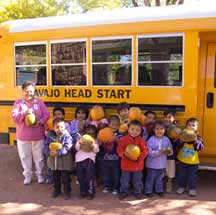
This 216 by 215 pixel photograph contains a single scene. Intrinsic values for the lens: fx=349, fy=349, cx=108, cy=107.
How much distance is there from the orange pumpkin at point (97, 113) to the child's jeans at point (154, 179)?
1087 mm

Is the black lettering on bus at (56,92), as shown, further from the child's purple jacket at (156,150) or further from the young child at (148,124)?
the child's purple jacket at (156,150)

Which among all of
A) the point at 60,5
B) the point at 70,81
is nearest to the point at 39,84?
the point at 70,81

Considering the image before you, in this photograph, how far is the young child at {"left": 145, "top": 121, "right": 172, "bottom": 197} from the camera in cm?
473

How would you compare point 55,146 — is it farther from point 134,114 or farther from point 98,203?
point 134,114

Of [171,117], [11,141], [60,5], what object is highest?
[60,5]

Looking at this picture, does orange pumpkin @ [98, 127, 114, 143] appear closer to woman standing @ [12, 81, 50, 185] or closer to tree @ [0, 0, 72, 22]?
woman standing @ [12, 81, 50, 185]

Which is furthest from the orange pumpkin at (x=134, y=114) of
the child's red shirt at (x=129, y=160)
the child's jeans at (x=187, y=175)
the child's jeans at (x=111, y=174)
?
the child's jeans at (x=187, y=175)

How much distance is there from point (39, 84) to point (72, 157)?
175 cm

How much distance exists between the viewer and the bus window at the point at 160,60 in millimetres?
5051

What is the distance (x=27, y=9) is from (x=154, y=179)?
15.8m

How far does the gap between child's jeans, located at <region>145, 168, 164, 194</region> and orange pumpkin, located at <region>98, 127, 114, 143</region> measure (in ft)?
2.32

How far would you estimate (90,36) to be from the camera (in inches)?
215

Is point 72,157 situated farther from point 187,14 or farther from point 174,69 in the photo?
point 187,14

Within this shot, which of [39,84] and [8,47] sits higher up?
[8,47]
